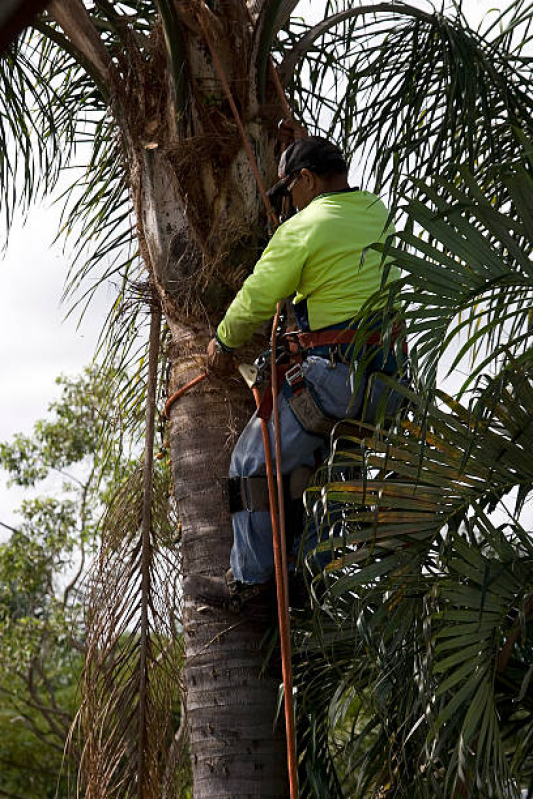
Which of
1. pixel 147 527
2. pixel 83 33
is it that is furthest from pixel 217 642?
pixel 83 33

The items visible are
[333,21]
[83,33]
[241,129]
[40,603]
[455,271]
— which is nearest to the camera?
[455,271]

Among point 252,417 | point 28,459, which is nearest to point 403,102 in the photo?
point 252,417

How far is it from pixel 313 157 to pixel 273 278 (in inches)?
19.3

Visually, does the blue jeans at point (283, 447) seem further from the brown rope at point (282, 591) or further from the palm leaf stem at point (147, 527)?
the palm leaf stem at point (147, 527)

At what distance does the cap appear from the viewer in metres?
3.46

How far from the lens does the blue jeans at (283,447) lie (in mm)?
3256

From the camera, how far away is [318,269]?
329 cm

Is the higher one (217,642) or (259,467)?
(259,467)

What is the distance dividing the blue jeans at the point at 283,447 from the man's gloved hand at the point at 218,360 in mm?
264

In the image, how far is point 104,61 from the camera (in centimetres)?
407

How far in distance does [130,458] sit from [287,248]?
191 cm

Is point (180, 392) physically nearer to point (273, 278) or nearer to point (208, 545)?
point (208, 545)

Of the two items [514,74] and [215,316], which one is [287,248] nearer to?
[215,316]

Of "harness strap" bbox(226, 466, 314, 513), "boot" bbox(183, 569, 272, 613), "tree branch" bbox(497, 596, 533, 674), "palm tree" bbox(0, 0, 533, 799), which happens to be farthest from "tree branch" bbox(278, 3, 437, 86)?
"tree branch" bbox(497, 596, 533, 674)
